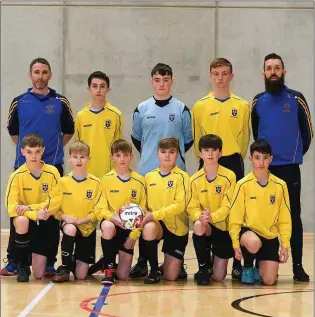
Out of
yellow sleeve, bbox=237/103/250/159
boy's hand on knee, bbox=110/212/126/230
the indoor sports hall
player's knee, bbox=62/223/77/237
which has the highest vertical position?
the indoor sports hall

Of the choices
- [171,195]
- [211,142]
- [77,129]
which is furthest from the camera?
[77,129]

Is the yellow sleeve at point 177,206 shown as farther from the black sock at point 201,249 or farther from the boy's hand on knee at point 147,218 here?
the black sock at point 201,249

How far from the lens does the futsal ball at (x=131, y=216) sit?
699 centimetres

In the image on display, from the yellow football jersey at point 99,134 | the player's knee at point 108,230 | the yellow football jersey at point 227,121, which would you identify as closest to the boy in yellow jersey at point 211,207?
the yellow football jersey at point 227,121

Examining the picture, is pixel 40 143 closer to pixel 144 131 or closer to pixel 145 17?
pixel 144 131

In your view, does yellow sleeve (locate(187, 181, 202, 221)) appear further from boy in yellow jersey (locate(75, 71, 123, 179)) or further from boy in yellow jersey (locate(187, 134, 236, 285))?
boy in yellow jersey (locate(75, 71, 123, 179))

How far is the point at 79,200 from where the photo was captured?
7336mm

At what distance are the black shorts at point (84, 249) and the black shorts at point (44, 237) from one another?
9.4 inches

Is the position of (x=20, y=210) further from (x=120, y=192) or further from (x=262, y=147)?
(x=262, y=147)

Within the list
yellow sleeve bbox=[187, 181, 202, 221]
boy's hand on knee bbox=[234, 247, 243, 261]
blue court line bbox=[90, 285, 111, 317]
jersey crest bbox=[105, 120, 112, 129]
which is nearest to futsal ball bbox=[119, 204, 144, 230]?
yellow sleeve bbox=[187, 181, 202, 221]

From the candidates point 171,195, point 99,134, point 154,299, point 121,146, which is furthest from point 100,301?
point 99,134

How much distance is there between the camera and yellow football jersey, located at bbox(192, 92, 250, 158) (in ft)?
24.4

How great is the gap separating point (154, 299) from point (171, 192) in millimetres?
1380

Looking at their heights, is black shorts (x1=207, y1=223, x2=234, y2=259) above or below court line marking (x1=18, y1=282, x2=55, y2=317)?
above
